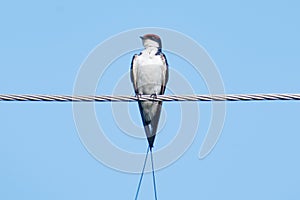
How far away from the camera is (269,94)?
6.79 m

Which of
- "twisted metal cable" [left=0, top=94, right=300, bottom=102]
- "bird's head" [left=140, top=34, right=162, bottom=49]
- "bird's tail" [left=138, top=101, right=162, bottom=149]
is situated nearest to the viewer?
"twisted metal cable" [left=0, top=94, right=300, bottom=102]

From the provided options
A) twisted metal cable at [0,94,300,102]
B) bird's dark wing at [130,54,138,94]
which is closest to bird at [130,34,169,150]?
bird's dark wing at [130,54,138,94]

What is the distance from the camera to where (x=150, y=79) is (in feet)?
31.2

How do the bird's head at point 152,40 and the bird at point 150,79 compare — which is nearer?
the bird at point 150,79

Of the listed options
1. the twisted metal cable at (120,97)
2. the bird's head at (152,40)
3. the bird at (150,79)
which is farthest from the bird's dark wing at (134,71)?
the twisted metal cable at (120,97)

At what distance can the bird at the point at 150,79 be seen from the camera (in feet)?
30.8

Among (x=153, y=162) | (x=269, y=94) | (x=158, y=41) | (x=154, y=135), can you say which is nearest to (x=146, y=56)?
(x=158, y=41)

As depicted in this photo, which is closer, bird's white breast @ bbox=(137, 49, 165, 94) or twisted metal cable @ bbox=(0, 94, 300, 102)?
twisted metal cable @ bbox=(0, 94, 300, 102)

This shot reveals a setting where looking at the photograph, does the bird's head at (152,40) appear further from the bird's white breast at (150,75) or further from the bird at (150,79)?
the bird's white breast at (150,75)

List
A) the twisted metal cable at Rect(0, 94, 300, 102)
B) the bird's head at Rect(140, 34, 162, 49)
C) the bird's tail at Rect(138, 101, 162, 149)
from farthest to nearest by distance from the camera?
the bird's head at Rect(140, 34, 162, 49), the bird's tail at Rect(138, 101, 162, 149), the twisted metal cable at Rect(0, 94, 300, 102)

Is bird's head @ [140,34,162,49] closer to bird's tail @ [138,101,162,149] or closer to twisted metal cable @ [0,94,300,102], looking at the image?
bird's tail @ [138,101,162,149]

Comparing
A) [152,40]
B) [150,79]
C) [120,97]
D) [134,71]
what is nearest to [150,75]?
[150,79]

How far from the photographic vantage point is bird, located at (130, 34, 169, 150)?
30.8 feet

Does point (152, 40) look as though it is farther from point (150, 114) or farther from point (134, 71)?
point (150, 114)
